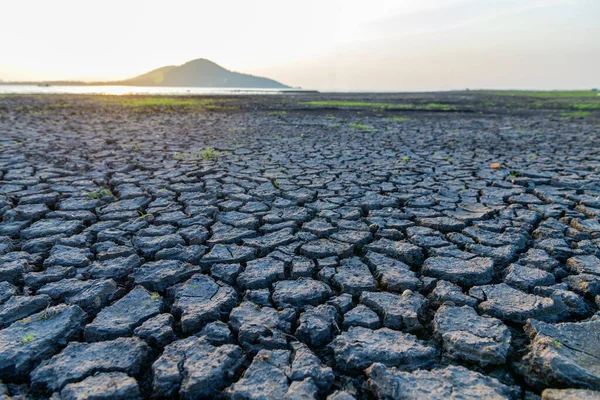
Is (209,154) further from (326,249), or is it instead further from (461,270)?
(461,270)

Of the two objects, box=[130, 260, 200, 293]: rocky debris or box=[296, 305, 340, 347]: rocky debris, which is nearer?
box=[296, 305, 340, 347]: rocky debris

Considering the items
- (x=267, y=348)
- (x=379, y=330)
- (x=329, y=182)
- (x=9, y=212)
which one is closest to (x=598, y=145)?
(x=329, y=182)

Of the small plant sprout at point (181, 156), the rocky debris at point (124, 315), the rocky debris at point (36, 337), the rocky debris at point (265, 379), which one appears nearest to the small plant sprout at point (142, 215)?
the rocky debris at point (124, 315)

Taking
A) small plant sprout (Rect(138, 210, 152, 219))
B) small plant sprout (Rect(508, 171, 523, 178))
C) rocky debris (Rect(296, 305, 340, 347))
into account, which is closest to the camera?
rocky debris (Rect(296, 305, 340, 347))

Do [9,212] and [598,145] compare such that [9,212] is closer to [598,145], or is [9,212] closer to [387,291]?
[387,291]

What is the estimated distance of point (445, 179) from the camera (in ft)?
13.8

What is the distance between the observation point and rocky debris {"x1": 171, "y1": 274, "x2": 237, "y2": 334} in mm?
1664

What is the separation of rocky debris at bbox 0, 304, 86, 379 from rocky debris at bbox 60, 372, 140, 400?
0.25 meters

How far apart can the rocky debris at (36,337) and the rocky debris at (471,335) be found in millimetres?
1573

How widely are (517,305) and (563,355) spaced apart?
1.16 feet

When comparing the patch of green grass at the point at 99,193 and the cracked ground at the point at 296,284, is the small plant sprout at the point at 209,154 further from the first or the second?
the patch of green grass at the point at 99,193

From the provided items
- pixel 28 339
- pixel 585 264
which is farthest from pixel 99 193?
pixel 585 264

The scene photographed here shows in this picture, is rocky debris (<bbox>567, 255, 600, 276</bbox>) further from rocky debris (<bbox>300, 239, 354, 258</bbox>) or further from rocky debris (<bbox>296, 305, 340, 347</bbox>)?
rocky debris (<bbox>296, 305, 340, 347</bbox>)

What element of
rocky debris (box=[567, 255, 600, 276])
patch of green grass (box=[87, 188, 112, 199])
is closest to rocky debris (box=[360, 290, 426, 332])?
rocky debris (box=[567, 255, 600, 276])
